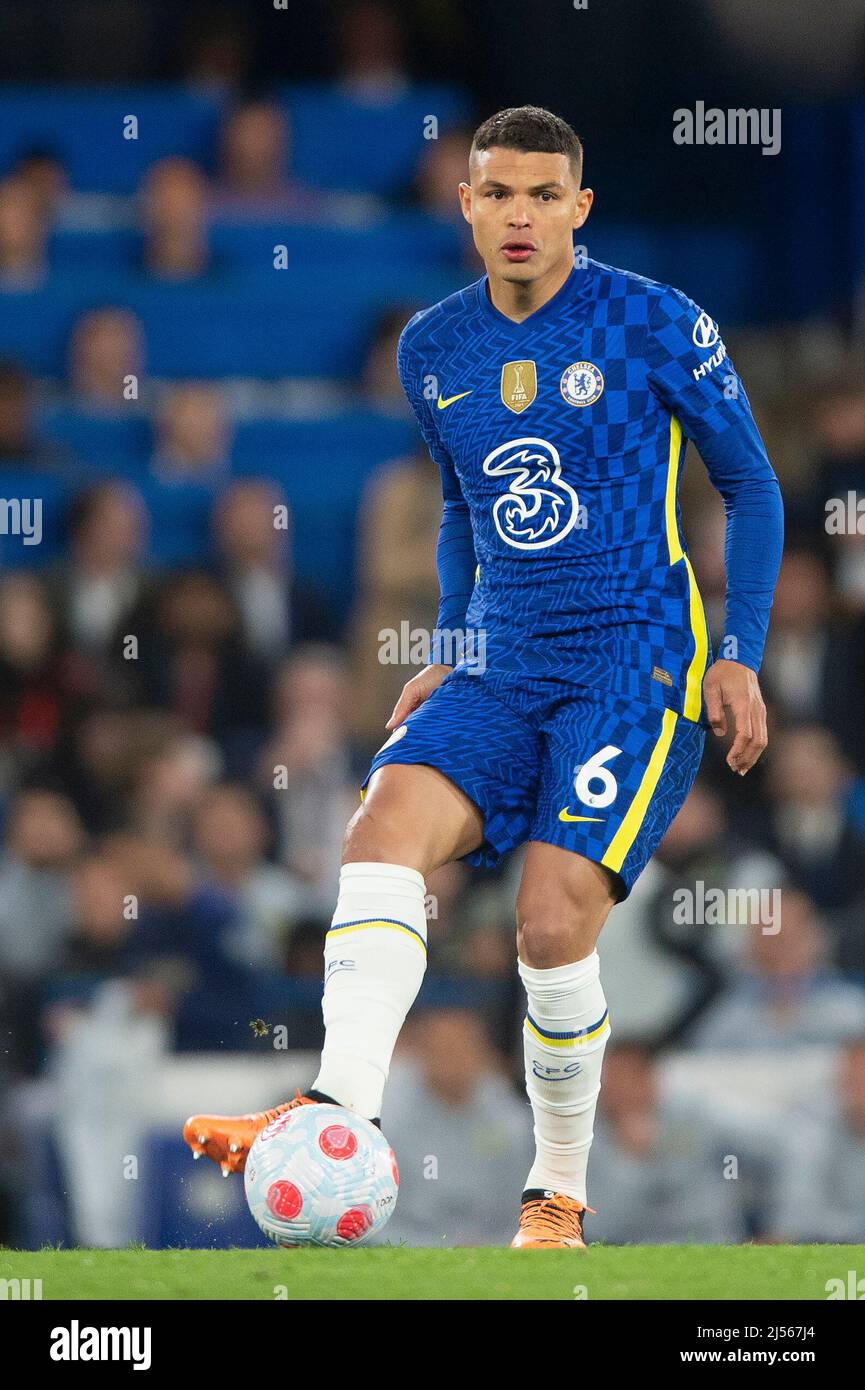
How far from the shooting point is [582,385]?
381 centimetres

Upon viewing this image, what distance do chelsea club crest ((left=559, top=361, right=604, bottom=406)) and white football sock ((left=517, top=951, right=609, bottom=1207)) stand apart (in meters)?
0.99

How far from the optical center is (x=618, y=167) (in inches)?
348

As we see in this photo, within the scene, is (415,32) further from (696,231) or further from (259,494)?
(259,494)

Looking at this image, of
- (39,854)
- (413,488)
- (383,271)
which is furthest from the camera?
(383,271)

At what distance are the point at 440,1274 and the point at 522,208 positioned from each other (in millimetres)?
1845

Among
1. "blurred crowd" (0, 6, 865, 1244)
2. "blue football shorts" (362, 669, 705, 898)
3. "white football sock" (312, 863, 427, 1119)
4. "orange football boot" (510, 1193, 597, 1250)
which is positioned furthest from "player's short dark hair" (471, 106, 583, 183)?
"blurred crowd" (0, 6, 865, 1244)

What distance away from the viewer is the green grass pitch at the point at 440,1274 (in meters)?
3.35

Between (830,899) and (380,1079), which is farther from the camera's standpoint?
(830,899)

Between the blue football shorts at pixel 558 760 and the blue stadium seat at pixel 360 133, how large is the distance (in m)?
5.58

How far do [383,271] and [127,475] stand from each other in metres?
1.47

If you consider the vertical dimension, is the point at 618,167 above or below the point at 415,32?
below

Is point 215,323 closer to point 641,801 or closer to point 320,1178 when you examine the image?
point 641,801

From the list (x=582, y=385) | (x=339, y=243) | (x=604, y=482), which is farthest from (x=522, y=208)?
(x=339, y=243)

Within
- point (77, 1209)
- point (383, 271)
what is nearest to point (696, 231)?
point (383, 271)
